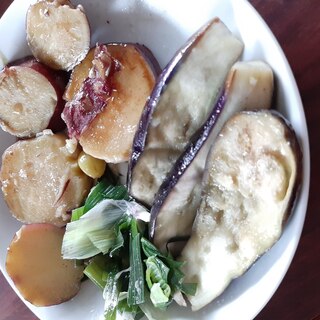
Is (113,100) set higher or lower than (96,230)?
higher

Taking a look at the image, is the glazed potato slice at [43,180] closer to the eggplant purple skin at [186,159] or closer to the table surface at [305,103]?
the eggplant purple skin at [186,159]

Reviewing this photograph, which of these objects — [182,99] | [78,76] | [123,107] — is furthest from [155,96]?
[78,76]

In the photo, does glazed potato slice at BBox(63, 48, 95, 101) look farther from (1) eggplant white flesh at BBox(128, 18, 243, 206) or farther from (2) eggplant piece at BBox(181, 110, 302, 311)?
(2) eggplant piece at BBox(181, 110, 302, 311)

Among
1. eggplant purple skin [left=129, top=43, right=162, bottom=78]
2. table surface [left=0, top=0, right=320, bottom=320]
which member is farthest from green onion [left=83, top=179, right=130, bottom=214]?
table surface [left=0, top=0, right=320, bottom=320]

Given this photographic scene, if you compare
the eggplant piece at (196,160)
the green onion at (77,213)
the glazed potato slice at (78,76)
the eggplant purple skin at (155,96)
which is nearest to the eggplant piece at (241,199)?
the eggplant piece at (196,160)

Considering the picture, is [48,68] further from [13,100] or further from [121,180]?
[121,180]

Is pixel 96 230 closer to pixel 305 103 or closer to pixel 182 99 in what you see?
pixel 182 99

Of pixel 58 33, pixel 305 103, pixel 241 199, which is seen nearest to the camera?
pixel 241 199

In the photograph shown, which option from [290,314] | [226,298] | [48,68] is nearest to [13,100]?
[48,68]
